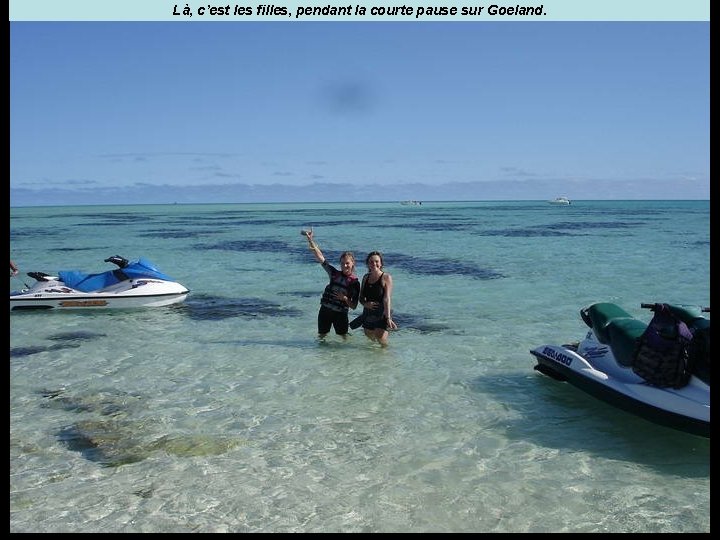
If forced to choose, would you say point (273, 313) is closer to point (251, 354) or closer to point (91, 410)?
point (251, 354)

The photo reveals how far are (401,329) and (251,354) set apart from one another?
3.23 m

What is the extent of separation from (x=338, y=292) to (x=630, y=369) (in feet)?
15.7

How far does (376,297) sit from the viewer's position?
960 cm

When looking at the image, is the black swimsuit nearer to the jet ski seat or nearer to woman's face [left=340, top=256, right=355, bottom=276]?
woman's face [left=340, top=256, right=355, bottom=276]

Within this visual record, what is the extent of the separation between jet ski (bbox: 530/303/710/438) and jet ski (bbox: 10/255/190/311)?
8882mm

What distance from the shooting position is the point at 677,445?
20.6ft

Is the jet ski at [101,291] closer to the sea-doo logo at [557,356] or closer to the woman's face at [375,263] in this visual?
the woman's face at [375,263]

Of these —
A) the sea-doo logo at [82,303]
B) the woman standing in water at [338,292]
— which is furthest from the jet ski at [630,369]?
the sea-doo logo at [82,303]

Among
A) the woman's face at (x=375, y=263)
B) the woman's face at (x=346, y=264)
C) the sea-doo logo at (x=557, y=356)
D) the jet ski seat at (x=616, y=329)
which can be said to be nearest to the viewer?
the jet ski seat at (x=616, y=329)

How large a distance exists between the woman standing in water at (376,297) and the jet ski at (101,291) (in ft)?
20.0

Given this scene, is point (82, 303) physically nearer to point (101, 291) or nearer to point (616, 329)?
point (101, 291)

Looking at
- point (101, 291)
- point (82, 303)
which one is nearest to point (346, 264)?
point (101, 291)

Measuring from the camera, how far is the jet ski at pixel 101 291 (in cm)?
1325

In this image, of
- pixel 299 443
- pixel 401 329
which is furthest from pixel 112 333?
pixel 299 443
